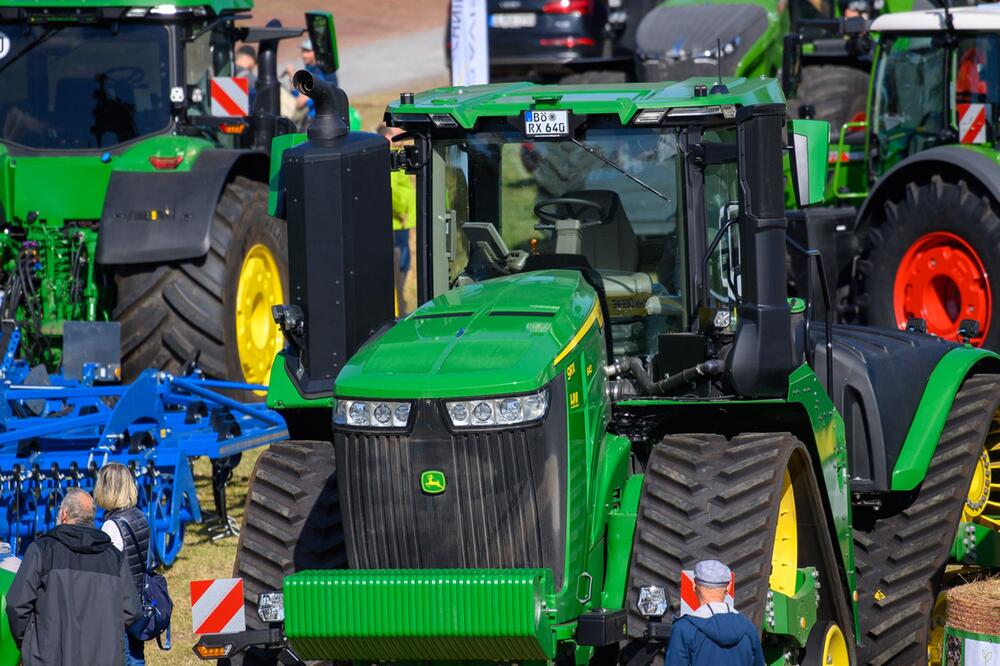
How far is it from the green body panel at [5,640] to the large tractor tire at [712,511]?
2134mm

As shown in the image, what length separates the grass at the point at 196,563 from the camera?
29.8 feet

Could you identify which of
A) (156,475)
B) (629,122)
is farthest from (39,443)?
(629,122)

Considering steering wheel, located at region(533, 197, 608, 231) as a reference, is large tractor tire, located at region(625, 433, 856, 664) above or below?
below

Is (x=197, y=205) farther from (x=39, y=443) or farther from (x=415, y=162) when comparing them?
(x=415, y=162)

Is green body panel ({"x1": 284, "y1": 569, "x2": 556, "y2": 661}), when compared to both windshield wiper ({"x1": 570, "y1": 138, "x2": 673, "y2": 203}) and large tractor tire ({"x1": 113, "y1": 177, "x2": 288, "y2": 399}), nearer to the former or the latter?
windshield wiper ({"x1": 570, "y1": 138, "x2": 673, "y2": 203})

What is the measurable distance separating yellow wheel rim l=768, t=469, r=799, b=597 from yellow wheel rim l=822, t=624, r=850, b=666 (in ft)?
0.72

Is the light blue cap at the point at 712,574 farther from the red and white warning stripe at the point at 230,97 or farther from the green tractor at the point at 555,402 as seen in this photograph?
the red and white warning stripe at the point at 230,97

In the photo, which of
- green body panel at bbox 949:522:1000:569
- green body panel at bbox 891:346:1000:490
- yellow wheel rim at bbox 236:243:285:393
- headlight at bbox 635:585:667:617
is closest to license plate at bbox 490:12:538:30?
yellow wheel rim at bbox 236:243:285:393

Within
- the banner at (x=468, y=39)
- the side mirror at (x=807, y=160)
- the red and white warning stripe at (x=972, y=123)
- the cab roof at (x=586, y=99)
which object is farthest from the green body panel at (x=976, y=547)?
the banner at (x=468, y=39)

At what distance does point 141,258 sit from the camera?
1168cm

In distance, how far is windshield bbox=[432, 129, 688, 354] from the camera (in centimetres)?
714

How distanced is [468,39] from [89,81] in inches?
154

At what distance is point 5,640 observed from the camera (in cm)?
646

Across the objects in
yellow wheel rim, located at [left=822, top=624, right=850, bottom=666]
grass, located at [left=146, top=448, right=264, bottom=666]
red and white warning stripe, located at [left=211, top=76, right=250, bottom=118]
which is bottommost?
grass, located at [left=146, top=448, right=264, bottom=666]
